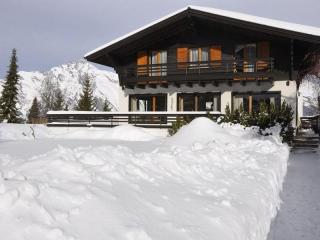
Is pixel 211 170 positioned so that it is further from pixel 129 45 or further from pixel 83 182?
pixel 129 45

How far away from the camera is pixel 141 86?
75.3 feet

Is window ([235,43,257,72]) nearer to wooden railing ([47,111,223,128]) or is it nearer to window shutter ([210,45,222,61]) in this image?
window shutter ([210,45,222,61])

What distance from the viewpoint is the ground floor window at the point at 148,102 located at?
75.4 ft

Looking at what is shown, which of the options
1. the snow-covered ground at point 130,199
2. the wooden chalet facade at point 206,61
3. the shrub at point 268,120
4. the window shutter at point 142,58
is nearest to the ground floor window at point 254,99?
the wooden chalet facade at point 206,61

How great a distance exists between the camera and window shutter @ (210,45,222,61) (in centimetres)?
2169

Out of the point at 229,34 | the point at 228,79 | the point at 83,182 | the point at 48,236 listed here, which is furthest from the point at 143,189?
the point at 229,34

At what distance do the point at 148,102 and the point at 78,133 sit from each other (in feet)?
23.5

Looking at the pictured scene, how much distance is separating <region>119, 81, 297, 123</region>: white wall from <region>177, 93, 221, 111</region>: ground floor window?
1.05 feet

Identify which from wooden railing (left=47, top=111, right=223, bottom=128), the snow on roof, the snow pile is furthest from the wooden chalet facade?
the snow pile

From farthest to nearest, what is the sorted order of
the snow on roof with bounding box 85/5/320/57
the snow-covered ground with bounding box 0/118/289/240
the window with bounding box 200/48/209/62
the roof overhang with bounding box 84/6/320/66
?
the window with bounding box 200/48/209/62 < the snow on roof with bounding box 85/5/320/57 < the roof overhang with bounding box 84/6/320/66 < the snow-covered ground with bounding box 0/118/289/240

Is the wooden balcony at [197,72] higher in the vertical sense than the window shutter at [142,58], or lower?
lower

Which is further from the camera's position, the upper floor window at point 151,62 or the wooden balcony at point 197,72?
the upper floor window at point 151,62

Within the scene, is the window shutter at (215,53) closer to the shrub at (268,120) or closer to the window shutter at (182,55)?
the window shutter at (182,55)

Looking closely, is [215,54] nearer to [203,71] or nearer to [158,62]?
[203,71]
